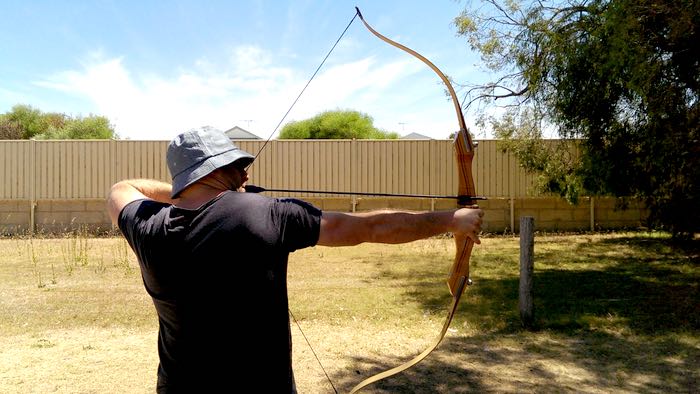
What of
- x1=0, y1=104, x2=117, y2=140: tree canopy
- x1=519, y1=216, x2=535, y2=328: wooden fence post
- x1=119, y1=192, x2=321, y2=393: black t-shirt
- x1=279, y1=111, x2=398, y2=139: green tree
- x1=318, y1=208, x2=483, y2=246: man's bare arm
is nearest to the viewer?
x1=119, y1=192, x2=321, y2=393: black t-shirt

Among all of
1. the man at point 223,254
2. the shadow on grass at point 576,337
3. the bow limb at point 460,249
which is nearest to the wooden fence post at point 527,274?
the shadow on grass at point 576,337

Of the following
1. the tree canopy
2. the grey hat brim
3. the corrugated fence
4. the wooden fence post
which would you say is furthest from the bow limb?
the tree canopy

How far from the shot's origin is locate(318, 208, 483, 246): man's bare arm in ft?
5.04

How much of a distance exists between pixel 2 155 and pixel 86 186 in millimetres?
2052

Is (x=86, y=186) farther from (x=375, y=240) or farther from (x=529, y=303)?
(x=375, y=240)

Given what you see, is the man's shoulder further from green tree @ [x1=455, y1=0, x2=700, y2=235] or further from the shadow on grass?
green tree @ [x1=455, y1=0, x2=700, y2=235]

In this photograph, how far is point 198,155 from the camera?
62.1 inches

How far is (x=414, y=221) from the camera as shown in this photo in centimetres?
163

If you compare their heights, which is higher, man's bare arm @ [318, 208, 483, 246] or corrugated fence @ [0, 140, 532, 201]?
corrugated fence @ [0, 140, 532, 201]

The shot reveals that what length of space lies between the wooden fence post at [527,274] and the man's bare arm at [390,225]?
11.9 ft

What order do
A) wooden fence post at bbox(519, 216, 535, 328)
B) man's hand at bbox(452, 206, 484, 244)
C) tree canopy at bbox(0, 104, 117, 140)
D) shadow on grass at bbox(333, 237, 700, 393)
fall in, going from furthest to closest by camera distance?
tree canopy at bbox(0, 104, 117, 140), wooden fence post at bbox(519, 216, 535, 328), shadow on grass at bbox(333, 237, 700, 393), man's hand at bbox(452, 206, 484, 244)

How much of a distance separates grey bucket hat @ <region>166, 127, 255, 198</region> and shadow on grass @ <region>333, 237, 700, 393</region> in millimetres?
2558

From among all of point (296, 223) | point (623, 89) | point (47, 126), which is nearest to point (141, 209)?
point (296, 223)

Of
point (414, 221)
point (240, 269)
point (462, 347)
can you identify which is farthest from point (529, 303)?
point (240, 269)
